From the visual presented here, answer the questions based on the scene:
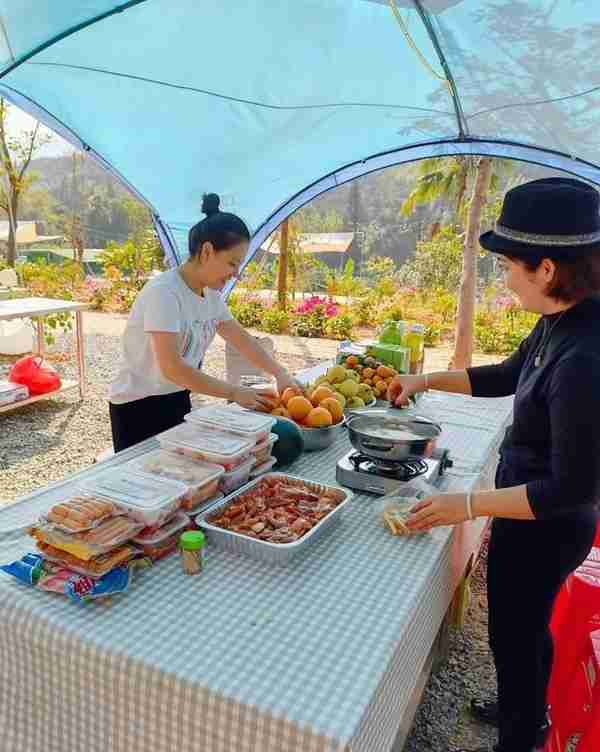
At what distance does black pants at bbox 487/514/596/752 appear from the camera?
162 centimetres

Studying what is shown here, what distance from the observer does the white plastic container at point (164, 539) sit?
1.42 m

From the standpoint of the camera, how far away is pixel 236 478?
5.74ft


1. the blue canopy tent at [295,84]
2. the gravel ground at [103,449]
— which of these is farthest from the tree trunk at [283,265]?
the blue canopy tent at [295,84]

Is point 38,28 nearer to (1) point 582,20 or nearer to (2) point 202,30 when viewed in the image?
(2) point 202,30

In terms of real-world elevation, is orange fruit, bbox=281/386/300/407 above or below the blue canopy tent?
below

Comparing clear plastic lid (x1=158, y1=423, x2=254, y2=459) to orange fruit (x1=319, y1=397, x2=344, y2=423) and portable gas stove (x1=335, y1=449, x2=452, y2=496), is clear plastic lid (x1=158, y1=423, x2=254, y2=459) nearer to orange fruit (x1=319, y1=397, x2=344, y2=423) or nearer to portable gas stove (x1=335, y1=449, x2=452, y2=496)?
portable gas stove (x1=335, y1=449, x2=452, y2=496)

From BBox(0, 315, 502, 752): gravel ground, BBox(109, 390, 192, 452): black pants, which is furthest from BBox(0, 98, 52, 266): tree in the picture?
BBox(109, 390, 192, 452): black pants

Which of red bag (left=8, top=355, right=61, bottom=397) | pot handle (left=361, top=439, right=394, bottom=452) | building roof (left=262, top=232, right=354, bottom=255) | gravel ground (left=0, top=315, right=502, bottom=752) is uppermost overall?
building roof (left=262, top=232, right=354, bottom=255)

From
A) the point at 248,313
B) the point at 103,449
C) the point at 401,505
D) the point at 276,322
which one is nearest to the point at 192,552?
the point at 401,505

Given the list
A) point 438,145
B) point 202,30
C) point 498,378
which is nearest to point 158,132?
point 202,30

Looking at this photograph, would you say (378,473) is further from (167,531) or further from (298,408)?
(167,531)

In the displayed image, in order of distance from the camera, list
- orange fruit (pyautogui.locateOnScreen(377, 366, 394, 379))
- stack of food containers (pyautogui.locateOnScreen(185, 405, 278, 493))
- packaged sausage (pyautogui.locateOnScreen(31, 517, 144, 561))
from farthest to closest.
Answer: orange fruit (pyautogui.locateOnScreen(377, 366, 394, 379))
stack of food containers (pyautogui.locateOnScreen(185, 405, 278, 493))
packaged sausage (pyautogui.locateOnScreen(31, 517, 144, 561))

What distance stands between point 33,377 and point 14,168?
8918mm

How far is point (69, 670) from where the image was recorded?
1159 millimetres
